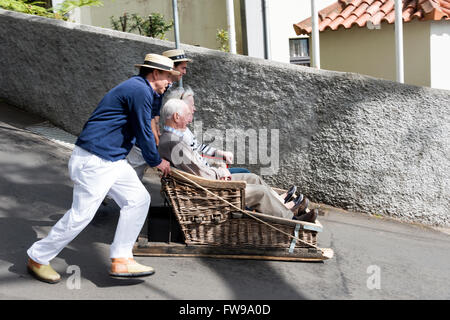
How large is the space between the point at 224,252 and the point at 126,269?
3.11 ft

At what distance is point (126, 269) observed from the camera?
4223mm

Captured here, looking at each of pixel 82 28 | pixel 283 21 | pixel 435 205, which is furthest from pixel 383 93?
pixel 283 21

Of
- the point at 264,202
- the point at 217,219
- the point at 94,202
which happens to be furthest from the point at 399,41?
the point at 94,202

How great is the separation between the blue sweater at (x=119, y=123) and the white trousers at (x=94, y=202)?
2.9 inches

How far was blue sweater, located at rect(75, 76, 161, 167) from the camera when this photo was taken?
4.20 meters

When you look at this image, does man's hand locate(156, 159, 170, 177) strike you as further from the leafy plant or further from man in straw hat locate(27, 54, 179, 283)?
the leafy plant

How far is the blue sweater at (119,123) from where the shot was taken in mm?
4199

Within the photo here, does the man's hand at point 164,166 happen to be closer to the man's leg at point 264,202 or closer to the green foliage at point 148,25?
the man's leg at point 264,202

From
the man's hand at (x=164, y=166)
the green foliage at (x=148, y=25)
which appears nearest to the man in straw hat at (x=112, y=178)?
the man's hand at (x=164, y=166)

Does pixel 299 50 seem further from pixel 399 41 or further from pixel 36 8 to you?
pixel 36 8

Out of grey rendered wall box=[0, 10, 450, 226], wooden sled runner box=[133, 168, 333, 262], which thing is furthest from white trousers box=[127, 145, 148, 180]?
grey rendered wall box=[0, 10, 450, 226]

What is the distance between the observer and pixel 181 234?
16.4 feet

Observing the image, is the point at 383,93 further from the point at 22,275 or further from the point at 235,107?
the point at 22,275
